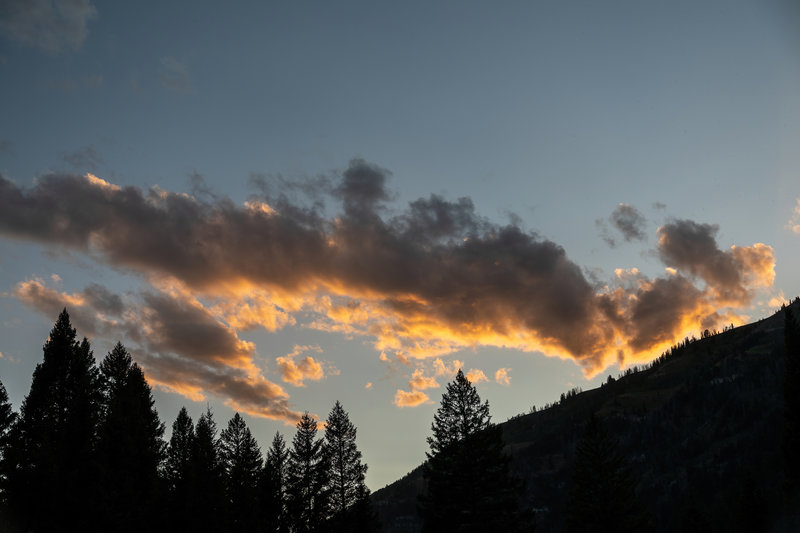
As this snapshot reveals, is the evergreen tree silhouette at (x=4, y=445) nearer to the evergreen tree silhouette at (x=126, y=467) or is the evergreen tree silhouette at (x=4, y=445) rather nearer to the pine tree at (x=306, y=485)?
the evergreen tree silhouette at (x=126, y=467)

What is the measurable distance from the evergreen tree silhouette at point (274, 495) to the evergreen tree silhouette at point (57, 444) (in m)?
22.2

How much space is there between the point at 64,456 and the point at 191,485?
36.0ft

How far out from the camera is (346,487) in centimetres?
5497

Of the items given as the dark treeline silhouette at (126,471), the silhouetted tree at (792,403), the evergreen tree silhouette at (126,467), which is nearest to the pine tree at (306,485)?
the dark treeline silhouette at (126,471)

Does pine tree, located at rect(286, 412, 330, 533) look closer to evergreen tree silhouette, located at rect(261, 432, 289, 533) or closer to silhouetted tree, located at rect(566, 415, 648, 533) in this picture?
evergreen tree silhouette, located at rect(261, 432, 289, 533)

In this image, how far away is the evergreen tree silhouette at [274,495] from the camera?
5875 cm

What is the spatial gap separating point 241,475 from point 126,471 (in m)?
26.7

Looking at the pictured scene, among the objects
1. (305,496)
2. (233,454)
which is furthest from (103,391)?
(233,454)

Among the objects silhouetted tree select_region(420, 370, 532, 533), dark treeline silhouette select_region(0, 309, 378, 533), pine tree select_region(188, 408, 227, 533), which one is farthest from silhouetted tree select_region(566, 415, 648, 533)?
pine tree select_region(188, 408, 227, 533)

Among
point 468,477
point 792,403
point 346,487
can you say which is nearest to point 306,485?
point 346,487

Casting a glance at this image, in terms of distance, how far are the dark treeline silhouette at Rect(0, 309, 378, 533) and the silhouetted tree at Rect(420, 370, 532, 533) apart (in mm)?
11923

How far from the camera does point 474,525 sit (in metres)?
42.4

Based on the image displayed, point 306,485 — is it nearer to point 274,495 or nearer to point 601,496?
point 274,495

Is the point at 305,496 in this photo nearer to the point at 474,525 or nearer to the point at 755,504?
the point at 474,525
